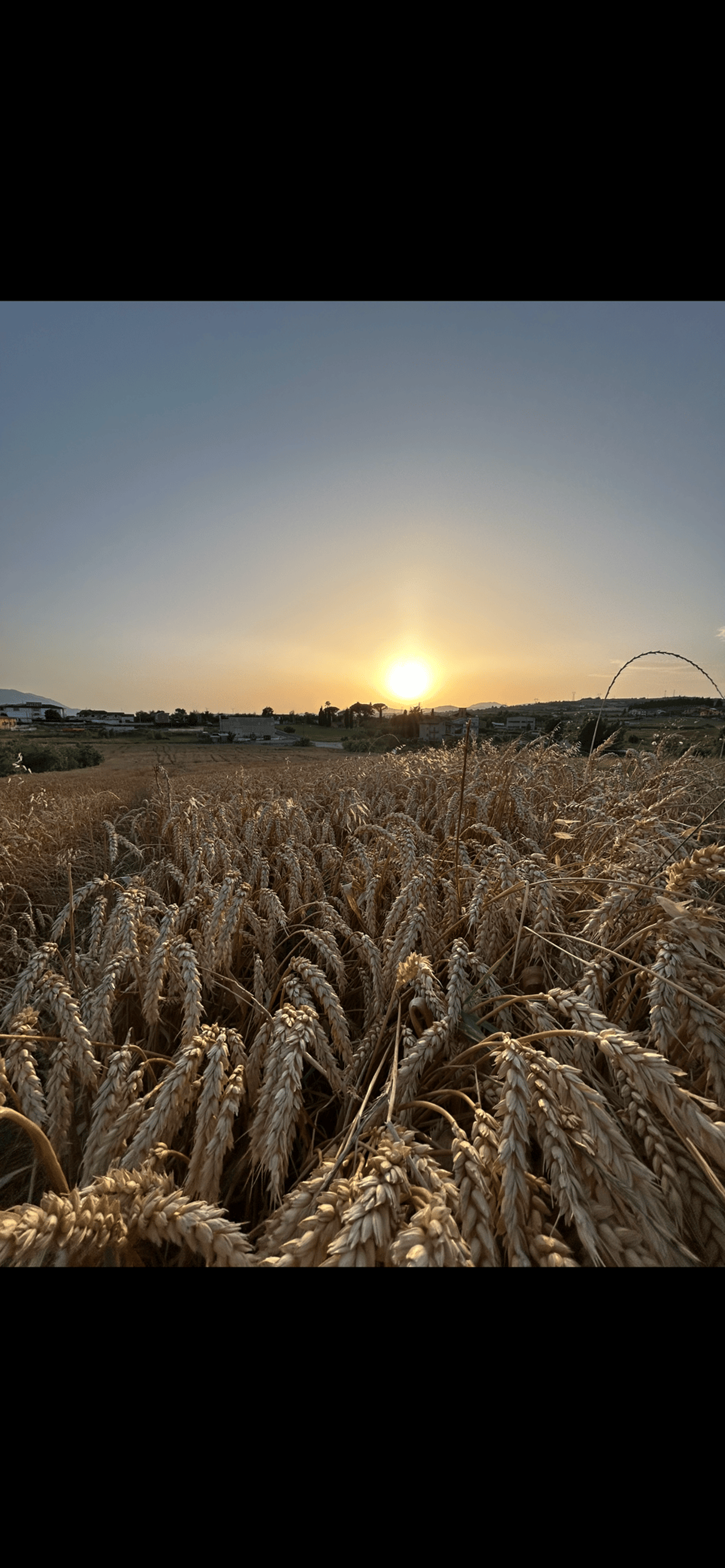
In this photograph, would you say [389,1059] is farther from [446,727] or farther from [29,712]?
[29,712]

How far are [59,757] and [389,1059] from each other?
59.3 ft

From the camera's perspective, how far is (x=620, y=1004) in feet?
4.85

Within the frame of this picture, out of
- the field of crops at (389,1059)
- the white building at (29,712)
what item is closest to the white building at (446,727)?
the field of crops at (389,1059)

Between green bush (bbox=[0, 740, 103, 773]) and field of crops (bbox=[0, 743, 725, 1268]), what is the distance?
14645mm

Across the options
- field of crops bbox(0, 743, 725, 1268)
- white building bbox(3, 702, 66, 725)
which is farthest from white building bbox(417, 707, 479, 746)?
white building bbox(3, 702, 66, 725)

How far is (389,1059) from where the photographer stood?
5.24 feet

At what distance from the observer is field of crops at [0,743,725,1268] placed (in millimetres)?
868

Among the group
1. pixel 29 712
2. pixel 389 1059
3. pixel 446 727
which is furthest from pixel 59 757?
pixel 389 1059
